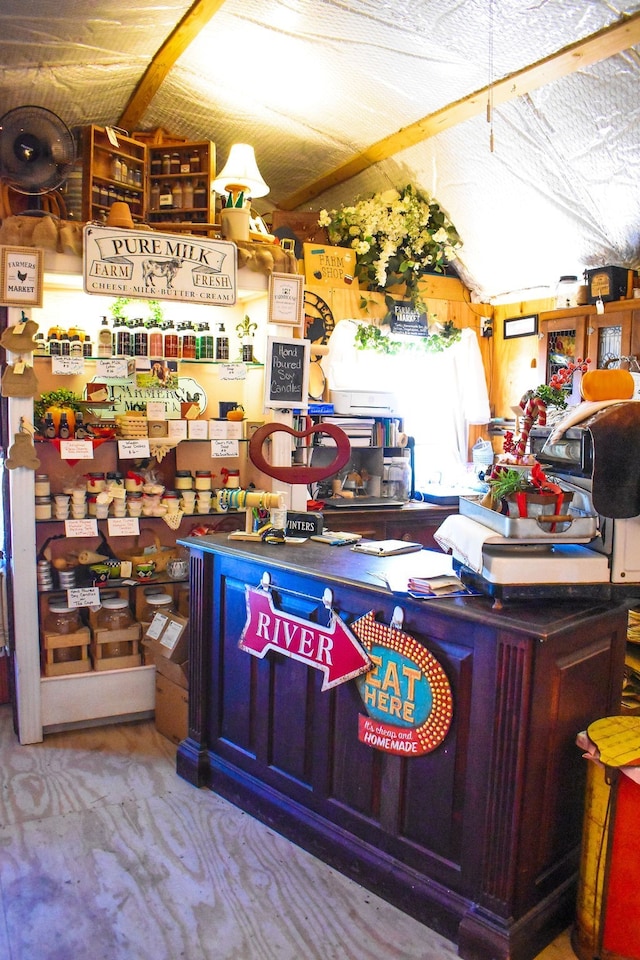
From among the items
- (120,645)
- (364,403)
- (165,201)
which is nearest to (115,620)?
(120,645)

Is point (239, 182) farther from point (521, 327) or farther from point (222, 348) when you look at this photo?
point (521, 327)

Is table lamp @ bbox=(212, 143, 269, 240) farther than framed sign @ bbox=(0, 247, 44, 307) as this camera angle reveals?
Yes

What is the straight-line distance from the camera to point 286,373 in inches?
147

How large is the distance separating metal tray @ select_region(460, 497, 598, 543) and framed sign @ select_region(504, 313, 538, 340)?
3.01 m

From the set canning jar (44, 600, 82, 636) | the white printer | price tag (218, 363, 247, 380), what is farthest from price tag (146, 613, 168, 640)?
the white printer

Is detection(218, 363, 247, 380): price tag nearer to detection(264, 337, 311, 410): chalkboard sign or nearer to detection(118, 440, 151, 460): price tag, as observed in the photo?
detection(264, 337, 311, 410): chalkboard sign

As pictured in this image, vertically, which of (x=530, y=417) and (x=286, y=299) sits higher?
(x=286, y=299)

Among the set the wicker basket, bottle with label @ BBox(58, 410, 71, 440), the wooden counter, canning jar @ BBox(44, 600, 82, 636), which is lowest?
canning jar @ BBox(44, 600, 82, 636)

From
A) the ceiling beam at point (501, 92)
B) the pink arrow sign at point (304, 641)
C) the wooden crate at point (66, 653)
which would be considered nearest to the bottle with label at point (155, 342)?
the wooden crate at point (66, 653)

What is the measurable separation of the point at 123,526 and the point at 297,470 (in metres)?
1.13

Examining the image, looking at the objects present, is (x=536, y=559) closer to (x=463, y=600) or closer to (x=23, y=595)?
(x=463, y=600)

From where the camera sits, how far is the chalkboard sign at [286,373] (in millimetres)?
3680

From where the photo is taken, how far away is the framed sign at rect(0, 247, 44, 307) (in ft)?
10.6

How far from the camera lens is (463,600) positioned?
2068 millimetres
